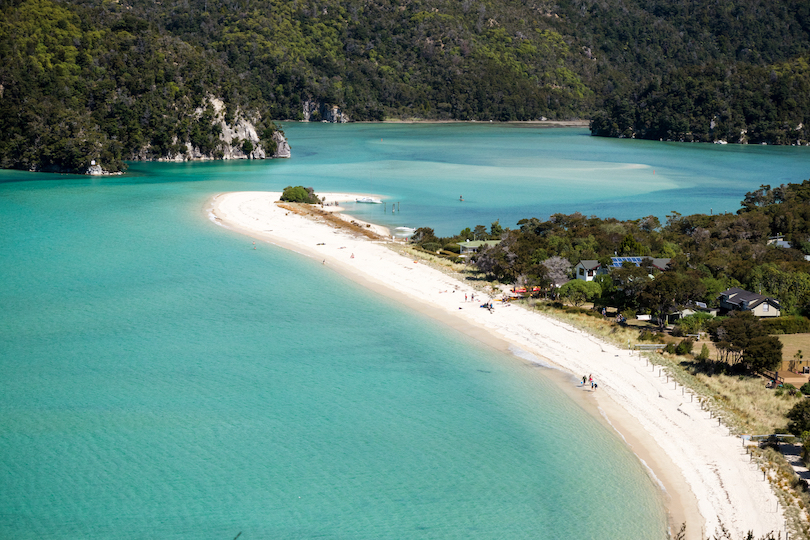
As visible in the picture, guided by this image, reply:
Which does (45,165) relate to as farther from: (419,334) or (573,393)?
(573,393)

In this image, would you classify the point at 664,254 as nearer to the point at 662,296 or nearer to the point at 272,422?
the point at 662,296

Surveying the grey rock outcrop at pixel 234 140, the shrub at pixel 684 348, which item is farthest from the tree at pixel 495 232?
the grey rock outcrop at pixel 234 140

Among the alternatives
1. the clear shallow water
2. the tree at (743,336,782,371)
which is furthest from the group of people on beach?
the clear shallow water

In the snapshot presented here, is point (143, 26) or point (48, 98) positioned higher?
point (143, 26)

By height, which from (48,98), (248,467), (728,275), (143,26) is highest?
(143,26)

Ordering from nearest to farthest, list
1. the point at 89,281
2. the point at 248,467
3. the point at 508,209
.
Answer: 1. the point at 248,467
2. the point at 89,281
3. the point at 508,209

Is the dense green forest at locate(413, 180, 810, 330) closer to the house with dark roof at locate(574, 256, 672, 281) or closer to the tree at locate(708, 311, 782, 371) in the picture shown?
the house with dark roof at locate(574, 256, 672, 281)

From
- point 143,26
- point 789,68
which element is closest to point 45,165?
point 143,26
